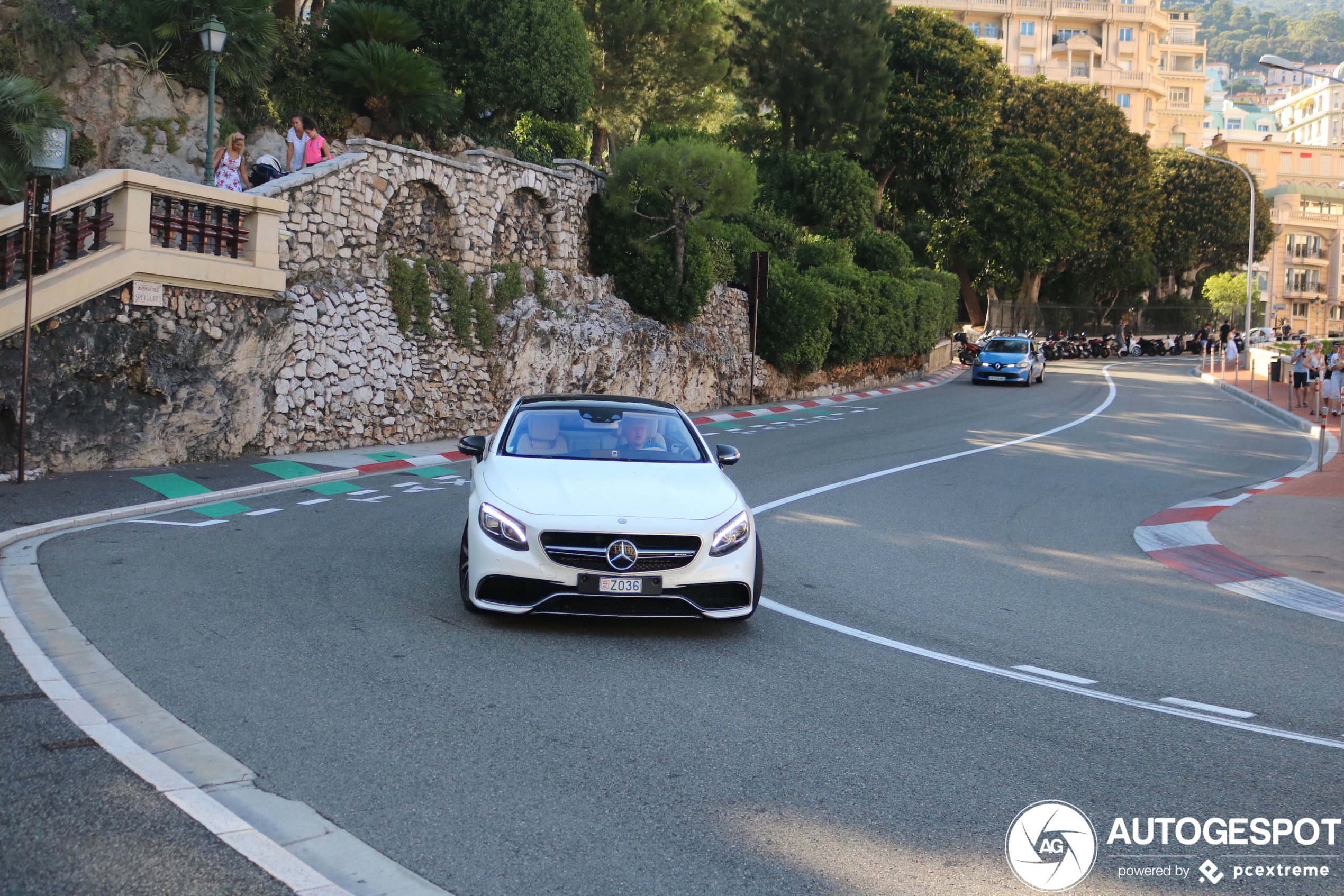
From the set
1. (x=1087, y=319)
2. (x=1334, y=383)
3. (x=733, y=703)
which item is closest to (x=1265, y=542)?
(x=733, y=703)

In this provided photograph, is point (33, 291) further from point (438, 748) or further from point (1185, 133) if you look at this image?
point (1185, 133)

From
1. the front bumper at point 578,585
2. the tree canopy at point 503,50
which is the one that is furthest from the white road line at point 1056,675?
the tree canopy at point 503,50

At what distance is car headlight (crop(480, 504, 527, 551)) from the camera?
24.0ft

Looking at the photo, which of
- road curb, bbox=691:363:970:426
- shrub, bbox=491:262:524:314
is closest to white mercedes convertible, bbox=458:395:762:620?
shrub, bbox=491:262:524:314

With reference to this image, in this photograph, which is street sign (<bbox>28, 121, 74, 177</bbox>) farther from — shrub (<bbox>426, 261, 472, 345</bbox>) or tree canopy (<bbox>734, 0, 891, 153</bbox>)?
tree canopy (<bbox>734, 0, 891, 153</bbox>)

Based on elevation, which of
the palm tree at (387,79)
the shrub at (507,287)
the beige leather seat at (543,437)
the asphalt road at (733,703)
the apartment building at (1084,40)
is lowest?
the asphalt road at (733,703)

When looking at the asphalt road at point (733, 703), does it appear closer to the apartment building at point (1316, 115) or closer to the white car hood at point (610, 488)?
the white car hood at point (610, 488)

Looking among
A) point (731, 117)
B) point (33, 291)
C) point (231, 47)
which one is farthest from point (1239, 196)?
point (33, 291)

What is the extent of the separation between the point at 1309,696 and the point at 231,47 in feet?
66.2

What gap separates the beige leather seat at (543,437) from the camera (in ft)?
28.7

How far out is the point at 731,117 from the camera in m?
49.3

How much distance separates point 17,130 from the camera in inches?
629

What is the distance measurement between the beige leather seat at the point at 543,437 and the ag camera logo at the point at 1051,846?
184 inches

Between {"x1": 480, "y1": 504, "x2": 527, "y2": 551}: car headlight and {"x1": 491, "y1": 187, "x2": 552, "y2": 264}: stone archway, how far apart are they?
1580 cm
